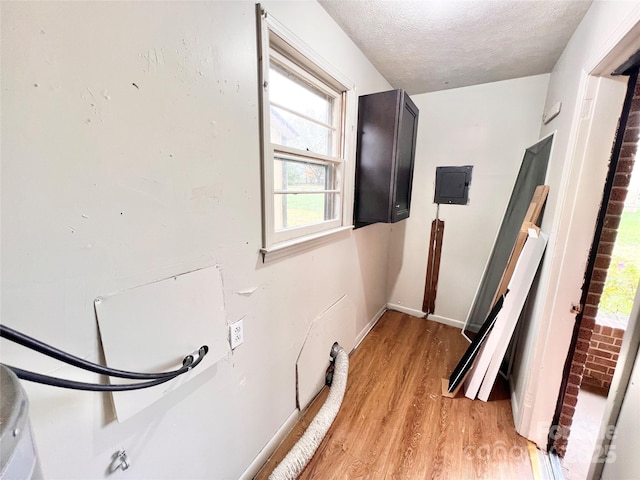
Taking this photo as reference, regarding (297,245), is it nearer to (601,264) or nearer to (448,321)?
(601,264)

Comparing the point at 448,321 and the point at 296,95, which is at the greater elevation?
the point at 296,95

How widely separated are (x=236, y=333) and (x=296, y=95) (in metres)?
1.31

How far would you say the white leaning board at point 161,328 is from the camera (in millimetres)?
753

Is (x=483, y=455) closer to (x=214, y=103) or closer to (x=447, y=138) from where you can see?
(x=214, y=103)

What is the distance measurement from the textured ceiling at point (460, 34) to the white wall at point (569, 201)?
18 cm

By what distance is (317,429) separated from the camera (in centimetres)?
152

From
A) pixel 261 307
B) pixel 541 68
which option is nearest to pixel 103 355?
pixel 261 307

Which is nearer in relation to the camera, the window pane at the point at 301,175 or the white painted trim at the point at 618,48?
the white painted trim at the point at 618,48

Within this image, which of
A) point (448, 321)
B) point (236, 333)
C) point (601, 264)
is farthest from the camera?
point (448, 321)

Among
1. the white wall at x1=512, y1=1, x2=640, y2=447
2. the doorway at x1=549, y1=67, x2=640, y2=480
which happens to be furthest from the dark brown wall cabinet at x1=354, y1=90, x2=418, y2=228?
the doorway at x1=549, y1=67, x2=640, y2=480

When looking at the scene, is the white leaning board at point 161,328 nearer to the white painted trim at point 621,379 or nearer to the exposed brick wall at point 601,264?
the white painted trim at point 621,379

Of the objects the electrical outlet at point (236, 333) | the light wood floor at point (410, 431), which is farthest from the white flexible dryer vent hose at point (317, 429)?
the electrical outlet at point (236, 333)

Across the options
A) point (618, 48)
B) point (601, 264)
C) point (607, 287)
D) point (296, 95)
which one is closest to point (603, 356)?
point (607, 287)

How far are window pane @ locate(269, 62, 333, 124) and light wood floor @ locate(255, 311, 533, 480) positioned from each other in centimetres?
193
